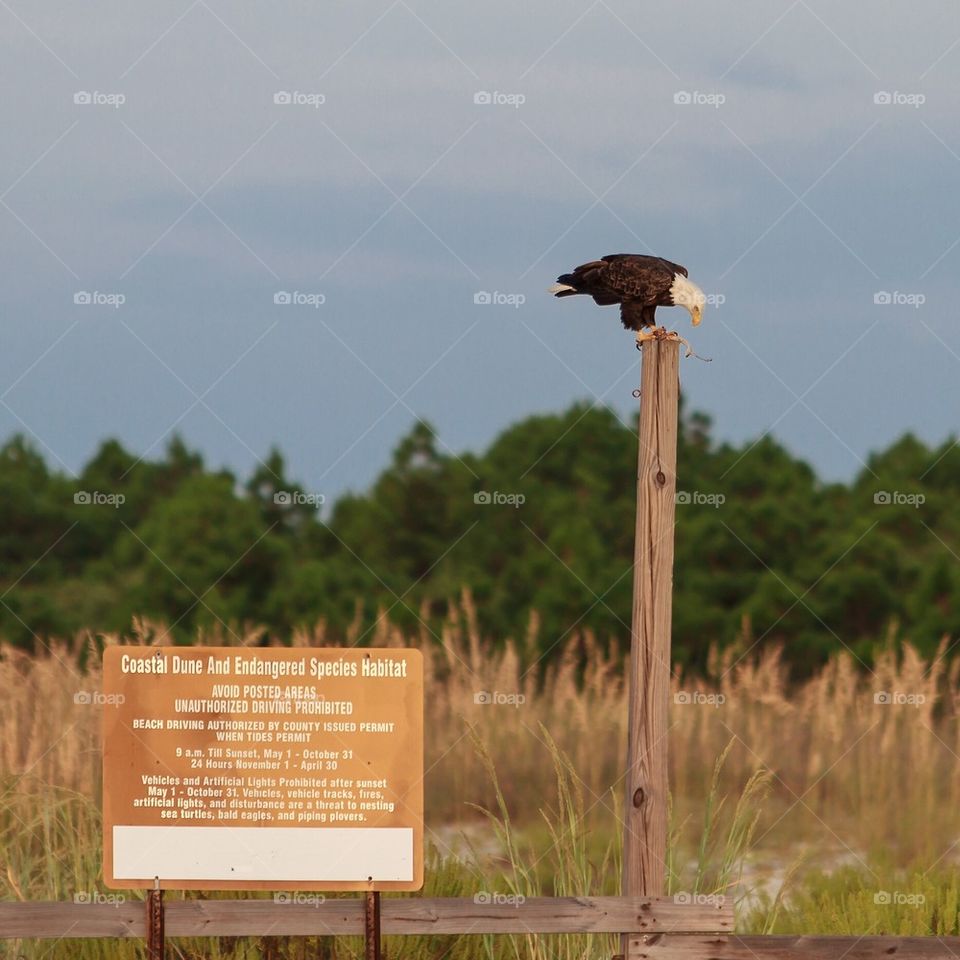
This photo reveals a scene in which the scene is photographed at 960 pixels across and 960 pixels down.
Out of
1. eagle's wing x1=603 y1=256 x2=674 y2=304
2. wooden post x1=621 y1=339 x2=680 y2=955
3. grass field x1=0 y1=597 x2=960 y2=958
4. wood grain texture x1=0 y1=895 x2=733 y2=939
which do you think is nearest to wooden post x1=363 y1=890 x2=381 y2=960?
wood grain texture x1=0 y1=895 x2=733 y2=939

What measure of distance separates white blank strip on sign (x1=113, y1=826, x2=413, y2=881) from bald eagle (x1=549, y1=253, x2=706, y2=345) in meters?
2.18

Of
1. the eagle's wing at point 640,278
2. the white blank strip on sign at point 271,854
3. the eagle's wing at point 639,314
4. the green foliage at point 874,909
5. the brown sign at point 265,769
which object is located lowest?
the green foliage at point 874,909

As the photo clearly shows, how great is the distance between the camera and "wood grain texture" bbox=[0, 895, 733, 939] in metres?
5.44

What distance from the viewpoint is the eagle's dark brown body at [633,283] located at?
19.7ft

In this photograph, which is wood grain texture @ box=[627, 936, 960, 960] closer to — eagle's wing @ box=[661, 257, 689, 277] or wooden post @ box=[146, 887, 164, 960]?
wooden post @ box=[146, 887, 164, 960]

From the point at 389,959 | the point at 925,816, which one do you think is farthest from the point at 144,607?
the point at 389,959

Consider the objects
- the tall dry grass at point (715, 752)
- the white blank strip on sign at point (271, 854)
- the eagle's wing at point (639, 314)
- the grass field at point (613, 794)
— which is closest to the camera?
the white blank strip on sign at point (271, 854)

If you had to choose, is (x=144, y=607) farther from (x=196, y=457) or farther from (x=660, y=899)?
(x=660, y=899)

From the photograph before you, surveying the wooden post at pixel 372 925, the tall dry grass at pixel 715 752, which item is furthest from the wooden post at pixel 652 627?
the tall dry grass at pixel 715 752

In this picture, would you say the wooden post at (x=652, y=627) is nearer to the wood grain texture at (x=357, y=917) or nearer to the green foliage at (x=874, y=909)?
the wood grain texture at (x=357, y=917)

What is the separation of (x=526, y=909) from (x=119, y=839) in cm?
152

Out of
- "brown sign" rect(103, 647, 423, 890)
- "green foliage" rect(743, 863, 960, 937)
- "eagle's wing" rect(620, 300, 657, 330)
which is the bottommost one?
"green foliage" rect(743, 863, 960, 937)

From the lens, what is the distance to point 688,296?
6.03 m

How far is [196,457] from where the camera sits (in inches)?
893
